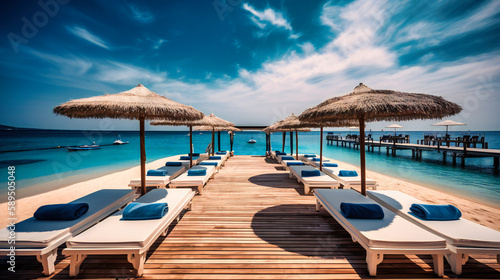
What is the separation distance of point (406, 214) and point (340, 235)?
1.07 m

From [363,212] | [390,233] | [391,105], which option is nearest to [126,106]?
[363,212]

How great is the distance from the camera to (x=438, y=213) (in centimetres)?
263

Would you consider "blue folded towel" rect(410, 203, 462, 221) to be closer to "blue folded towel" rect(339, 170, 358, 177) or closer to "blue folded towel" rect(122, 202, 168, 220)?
"blue folded towel" rect(339, 170, 358, 177)

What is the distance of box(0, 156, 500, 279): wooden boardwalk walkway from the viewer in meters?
2.14

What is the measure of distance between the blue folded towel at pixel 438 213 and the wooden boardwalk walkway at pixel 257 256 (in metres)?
0.54

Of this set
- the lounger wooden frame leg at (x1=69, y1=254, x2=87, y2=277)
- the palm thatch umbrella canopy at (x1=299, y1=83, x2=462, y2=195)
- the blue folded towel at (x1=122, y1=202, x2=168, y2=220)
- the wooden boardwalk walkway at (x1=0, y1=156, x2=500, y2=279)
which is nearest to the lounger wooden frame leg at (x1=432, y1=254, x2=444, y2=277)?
the wooden boardwalk walkway at (x1=0, y1=156, x2=500, y2=279)

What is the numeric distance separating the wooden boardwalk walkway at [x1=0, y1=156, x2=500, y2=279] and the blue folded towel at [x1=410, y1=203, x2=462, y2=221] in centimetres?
54

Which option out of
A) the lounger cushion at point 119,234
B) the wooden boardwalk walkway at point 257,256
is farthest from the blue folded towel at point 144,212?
the wooden boardwalk walkway at point 257,256

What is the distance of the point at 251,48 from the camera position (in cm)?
1027

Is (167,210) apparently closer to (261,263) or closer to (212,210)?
(212,210)

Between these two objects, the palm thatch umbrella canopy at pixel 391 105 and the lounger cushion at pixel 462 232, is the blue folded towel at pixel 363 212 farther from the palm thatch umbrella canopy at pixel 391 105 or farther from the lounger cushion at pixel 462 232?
the palm thatch umbrella canopy at pixel 391 105

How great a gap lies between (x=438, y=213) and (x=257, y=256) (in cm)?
276

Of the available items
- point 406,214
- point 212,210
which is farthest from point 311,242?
point 212,210

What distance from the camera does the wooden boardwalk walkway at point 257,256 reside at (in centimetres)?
214
